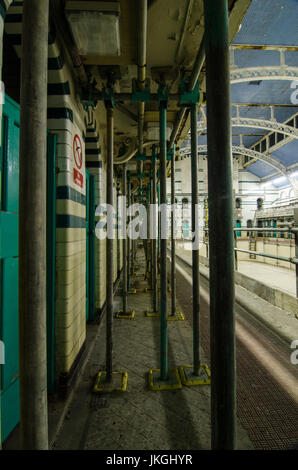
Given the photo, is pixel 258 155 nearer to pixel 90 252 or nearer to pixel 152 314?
pixel 152 314

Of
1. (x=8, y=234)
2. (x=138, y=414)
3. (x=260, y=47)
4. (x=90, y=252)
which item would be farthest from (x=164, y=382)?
(x=260, y=47)

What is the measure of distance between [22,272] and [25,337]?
0.64 feet

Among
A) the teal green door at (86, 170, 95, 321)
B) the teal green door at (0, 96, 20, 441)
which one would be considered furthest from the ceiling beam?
the teal green door at (0, 96, 20, 441)

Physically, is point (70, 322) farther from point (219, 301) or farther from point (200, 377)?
point (219, 301)

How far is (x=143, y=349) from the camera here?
273 cm

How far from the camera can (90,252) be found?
3.58m

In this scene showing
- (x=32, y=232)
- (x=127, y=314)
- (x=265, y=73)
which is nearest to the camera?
(x=32, y=232)

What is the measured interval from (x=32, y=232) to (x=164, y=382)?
200 cm

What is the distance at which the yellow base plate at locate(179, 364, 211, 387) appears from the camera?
6.88 ft

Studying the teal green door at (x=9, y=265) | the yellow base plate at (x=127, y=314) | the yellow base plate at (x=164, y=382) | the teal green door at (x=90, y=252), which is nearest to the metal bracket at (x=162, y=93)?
the teal green door at (x=9, y=265)

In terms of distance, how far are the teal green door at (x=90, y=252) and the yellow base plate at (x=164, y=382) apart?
1.54 metres

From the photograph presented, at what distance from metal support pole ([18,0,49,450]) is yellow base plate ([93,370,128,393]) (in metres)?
1.46

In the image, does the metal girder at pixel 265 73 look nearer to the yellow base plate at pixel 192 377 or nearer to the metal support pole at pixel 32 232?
the yellow base plate at pixel 192 377
